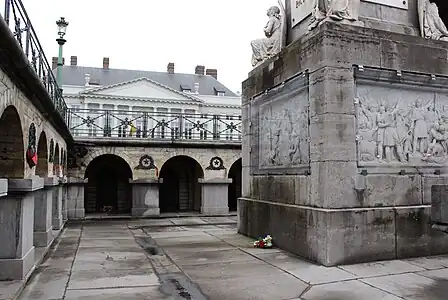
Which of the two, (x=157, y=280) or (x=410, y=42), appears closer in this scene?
(x=157, y=280)

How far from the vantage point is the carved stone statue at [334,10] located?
807 centimetres

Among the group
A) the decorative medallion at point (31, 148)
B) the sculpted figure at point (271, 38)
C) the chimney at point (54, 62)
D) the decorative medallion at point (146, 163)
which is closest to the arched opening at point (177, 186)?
the decorative medallion at point (146, 163)

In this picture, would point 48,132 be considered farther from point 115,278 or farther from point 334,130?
point 334,130

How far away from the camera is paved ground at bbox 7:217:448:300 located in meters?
5.68

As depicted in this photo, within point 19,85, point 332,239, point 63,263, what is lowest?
point 63,263

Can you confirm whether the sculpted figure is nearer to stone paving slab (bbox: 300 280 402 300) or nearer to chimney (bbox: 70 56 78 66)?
stone paving slab (bbox: 300 280 402 300)

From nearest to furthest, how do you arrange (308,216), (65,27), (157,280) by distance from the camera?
(157,280)
(308,216)
(65,27)

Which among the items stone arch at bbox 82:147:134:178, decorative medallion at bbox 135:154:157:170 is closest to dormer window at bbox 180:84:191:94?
decorative medallion at bbox 135:154:157:170

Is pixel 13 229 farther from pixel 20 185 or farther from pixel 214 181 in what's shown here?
pixel 214 181

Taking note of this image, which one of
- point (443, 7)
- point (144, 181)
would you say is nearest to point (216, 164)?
point (144, 181)

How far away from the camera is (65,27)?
14.9 metres

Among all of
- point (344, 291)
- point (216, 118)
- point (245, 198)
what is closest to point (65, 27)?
point (216, 118)

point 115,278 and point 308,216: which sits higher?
point 308,216

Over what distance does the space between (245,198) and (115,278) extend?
5.07 meters
